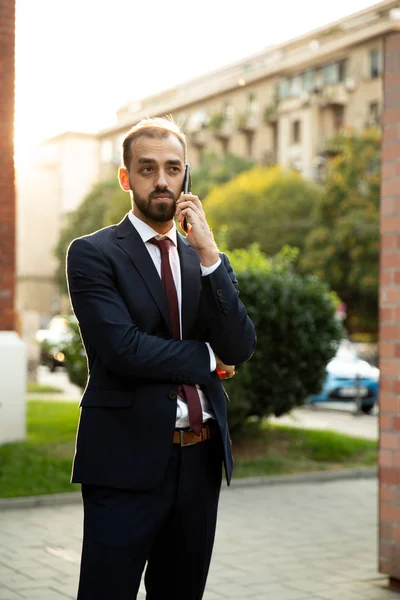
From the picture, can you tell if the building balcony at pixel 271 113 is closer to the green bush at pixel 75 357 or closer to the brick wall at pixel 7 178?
the green bush at pixel 75 357

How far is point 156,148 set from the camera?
3150 millimetres

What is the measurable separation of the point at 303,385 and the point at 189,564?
8.63 metres

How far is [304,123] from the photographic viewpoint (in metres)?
58.4

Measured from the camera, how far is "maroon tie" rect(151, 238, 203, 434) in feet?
10.2

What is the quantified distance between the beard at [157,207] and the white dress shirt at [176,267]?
0.07m

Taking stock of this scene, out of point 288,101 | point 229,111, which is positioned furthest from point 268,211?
point 229,111

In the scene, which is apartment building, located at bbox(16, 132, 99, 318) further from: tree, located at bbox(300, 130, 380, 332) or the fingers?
the fingers

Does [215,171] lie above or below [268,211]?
above

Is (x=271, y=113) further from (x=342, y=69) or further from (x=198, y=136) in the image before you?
(x=198, y=136)

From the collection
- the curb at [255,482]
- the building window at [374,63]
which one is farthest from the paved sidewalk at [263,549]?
the building window at [374,63]

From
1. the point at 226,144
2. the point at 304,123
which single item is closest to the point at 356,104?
the point at 304,123

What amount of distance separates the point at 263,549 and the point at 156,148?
14.3ft

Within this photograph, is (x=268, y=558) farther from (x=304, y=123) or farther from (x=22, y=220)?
(x=22, y=220)

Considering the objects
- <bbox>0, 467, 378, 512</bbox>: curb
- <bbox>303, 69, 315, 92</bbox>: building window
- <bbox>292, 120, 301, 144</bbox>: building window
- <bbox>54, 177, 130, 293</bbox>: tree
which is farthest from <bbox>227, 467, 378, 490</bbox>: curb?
<bbox>54, 177, 130, 293</bbox>: tree
